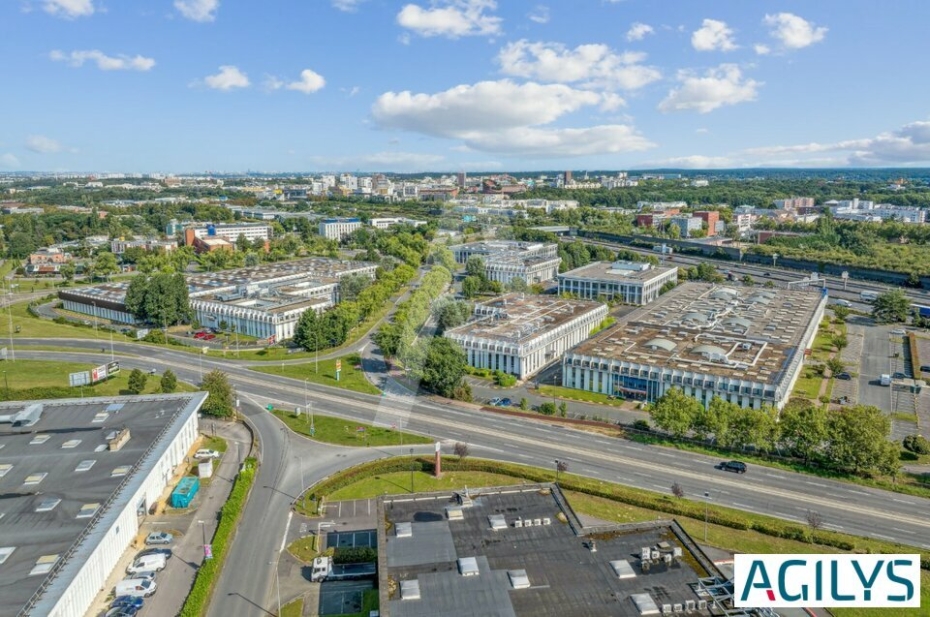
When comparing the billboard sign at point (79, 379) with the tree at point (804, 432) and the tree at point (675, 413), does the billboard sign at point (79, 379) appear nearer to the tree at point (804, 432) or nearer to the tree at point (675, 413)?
the tree at point (675, 413)

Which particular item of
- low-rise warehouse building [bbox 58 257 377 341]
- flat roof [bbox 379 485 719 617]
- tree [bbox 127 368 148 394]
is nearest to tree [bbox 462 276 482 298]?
low-rise warehouse building [bbox 58 257 377 341]

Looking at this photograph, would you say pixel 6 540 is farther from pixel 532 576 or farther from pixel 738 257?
pixel 738 257

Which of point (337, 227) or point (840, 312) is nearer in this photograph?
point (840, 312)

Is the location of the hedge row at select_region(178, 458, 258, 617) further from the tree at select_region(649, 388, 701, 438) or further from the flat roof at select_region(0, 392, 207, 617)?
the tree at select_region(649, 388, 701, 438)

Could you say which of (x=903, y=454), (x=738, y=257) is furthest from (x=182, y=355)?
(x=738, y=257)

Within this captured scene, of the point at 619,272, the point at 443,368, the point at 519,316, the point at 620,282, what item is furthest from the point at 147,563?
the point at 619,272

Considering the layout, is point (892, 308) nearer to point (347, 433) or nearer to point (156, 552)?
point (347, 433)
